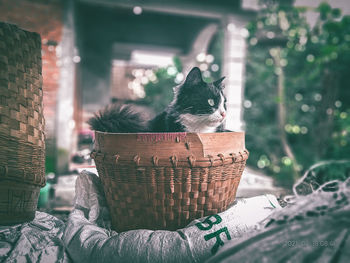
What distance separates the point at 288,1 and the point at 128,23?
405 centimetres

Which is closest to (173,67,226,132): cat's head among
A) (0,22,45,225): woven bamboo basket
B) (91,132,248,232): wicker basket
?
(91,132,248,232): wicker basket

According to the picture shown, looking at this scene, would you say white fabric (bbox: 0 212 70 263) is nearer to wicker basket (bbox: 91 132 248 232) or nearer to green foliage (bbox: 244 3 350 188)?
wicker basket (bbox: 91 132 248 232)

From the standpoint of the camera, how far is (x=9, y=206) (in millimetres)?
1050

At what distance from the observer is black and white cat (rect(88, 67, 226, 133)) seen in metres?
1.29

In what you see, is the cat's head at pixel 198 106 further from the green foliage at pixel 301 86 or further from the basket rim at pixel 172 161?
the green foliage at pixel 301 86

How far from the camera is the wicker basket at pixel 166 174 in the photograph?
0.98m

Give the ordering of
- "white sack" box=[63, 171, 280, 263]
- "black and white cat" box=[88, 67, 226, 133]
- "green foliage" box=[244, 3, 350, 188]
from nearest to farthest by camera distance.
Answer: "white sack" box=[63, 171, 280, 263] → "black and white cat" box=[88, 67, 226, 133] → "green foliage" box=[244, 3, 350, 188]

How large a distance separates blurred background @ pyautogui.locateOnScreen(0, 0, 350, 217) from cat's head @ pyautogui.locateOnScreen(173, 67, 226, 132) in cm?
137

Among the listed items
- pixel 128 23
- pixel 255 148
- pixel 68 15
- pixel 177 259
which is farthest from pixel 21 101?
pixel 128 23

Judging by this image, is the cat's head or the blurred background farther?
the blurred background

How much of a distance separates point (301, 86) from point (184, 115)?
3.60 m

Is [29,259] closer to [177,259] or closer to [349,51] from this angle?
[177,259]

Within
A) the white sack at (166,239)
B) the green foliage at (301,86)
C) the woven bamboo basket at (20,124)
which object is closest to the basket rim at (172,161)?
the white sack at (166,239)

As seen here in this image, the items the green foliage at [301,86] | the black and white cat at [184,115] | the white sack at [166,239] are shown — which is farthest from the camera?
the green foliage at [301,86]
